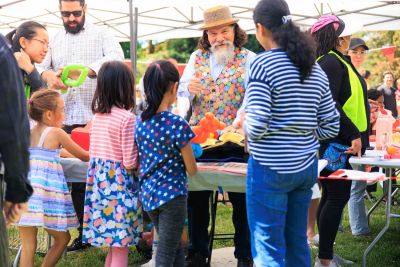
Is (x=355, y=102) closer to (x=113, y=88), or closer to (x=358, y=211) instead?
(x=113, y=88)

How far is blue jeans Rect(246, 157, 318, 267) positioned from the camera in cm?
326

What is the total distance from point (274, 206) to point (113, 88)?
1355 mm

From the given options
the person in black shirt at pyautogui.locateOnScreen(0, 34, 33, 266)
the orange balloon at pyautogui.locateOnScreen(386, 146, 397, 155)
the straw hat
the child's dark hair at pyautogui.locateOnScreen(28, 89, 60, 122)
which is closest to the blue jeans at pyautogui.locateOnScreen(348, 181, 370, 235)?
the orange balloon at pyautogui.locateOnScreen(386, 146, 397, 155)

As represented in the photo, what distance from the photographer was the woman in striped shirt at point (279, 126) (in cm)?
318

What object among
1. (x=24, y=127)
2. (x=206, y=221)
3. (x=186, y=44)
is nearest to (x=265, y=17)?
(x=24, y=127)

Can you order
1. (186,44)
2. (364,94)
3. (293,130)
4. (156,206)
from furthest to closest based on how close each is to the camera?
(186,44), (364,94), (156,206), (293,130)

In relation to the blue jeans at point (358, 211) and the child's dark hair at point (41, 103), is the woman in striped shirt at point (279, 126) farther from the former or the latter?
the blue jeans at point (358, 211)

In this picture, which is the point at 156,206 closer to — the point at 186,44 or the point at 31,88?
the point at 31,88

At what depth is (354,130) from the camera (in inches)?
172

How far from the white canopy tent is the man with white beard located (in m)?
4.10

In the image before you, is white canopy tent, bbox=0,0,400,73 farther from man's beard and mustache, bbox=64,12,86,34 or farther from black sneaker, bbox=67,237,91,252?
black sneaker, bbox=67,237,91,252

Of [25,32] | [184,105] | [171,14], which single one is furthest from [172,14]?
[184,105]

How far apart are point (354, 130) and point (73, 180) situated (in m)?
1.83

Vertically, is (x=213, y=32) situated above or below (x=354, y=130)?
above
